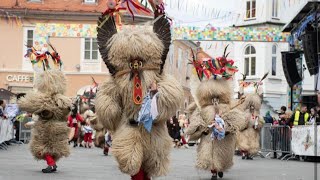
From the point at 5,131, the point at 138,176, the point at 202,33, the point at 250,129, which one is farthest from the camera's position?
the point at 202,33

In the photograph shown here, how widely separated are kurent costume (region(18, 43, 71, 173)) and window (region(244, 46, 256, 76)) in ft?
115

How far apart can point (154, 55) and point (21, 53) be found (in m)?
34.0

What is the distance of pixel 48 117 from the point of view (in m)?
13.0

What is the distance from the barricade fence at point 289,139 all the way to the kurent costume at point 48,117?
7.83 m

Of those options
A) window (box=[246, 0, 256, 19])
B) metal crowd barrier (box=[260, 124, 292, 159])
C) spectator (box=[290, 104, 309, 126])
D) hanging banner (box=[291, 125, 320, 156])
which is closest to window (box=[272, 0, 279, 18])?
window (box=[246, 0, 256, 19])

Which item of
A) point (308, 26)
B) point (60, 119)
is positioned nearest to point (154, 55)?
point (60, 119)

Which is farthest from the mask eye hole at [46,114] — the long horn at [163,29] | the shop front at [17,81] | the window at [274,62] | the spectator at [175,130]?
the window at [274,62]

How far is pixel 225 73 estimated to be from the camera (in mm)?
→ 12867

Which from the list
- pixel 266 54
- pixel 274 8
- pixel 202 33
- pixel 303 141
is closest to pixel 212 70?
pixel 303 141

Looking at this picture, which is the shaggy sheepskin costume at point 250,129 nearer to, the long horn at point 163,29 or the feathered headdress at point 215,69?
the feathered headdress at point 215,69

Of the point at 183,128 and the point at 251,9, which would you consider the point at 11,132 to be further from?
the point at 251,9

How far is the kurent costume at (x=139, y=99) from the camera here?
28.2 ft

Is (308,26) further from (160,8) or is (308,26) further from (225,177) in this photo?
(160,8)

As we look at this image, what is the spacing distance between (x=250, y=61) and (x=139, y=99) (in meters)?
39.1
